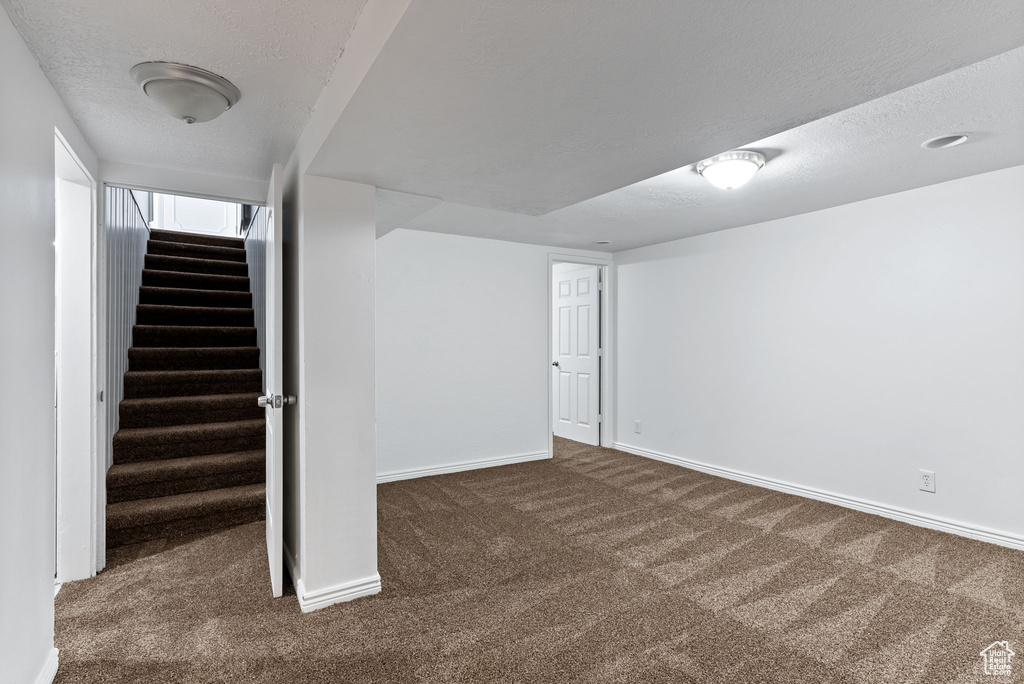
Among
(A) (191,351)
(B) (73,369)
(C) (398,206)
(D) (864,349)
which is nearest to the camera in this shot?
(B) (73,369)

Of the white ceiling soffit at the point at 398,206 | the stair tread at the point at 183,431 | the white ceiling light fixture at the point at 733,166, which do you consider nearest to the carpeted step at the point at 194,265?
the stair tread at the point at 183,431

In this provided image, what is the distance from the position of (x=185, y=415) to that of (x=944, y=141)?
505 cm

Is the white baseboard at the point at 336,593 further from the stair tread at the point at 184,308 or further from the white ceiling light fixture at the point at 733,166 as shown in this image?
the stair tread at the point at 184,308

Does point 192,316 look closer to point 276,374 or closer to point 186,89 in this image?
point 276,374

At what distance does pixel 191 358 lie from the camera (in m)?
4.21

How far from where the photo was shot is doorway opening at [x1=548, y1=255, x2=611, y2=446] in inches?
213

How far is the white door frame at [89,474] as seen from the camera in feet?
7.69

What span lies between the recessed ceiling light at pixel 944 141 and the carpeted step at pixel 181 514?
4.28m

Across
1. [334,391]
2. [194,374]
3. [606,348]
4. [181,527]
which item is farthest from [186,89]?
[606,348]

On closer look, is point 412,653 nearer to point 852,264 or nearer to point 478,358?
point 478,358

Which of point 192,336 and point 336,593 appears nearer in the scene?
point 336,593

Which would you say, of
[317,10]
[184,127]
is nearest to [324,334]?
[184,127]

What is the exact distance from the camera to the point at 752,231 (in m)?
4.06

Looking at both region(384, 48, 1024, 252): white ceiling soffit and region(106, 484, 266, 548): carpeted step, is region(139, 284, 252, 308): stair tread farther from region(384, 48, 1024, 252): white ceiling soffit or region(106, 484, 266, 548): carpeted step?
region(106, 484, 266, 548): carpeted step
